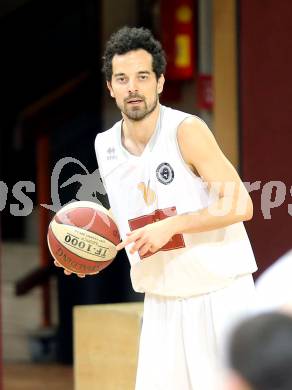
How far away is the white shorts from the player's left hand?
34cm

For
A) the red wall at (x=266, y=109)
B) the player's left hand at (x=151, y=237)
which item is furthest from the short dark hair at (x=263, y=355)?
the red wall at (x=266, y=109)

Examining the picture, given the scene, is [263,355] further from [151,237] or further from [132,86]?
[132,86]

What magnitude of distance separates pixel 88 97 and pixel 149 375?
5542 mm

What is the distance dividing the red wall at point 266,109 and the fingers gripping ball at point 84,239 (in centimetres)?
246

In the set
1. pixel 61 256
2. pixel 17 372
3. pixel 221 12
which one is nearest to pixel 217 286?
pixel 61 256

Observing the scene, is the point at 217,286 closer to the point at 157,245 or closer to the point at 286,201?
the point at 157,245

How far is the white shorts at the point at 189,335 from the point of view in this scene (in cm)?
370

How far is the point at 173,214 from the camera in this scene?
3.64 metres

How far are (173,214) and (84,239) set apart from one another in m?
0.35

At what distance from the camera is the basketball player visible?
11.9 ft

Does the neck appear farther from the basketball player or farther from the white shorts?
the white shorts

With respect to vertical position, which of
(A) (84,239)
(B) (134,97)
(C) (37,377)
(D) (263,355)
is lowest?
(C) (37,377)

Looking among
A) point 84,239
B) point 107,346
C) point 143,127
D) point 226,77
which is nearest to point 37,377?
point 107,346

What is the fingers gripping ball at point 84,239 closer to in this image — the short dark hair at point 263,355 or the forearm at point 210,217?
the forearm at point 210,217
